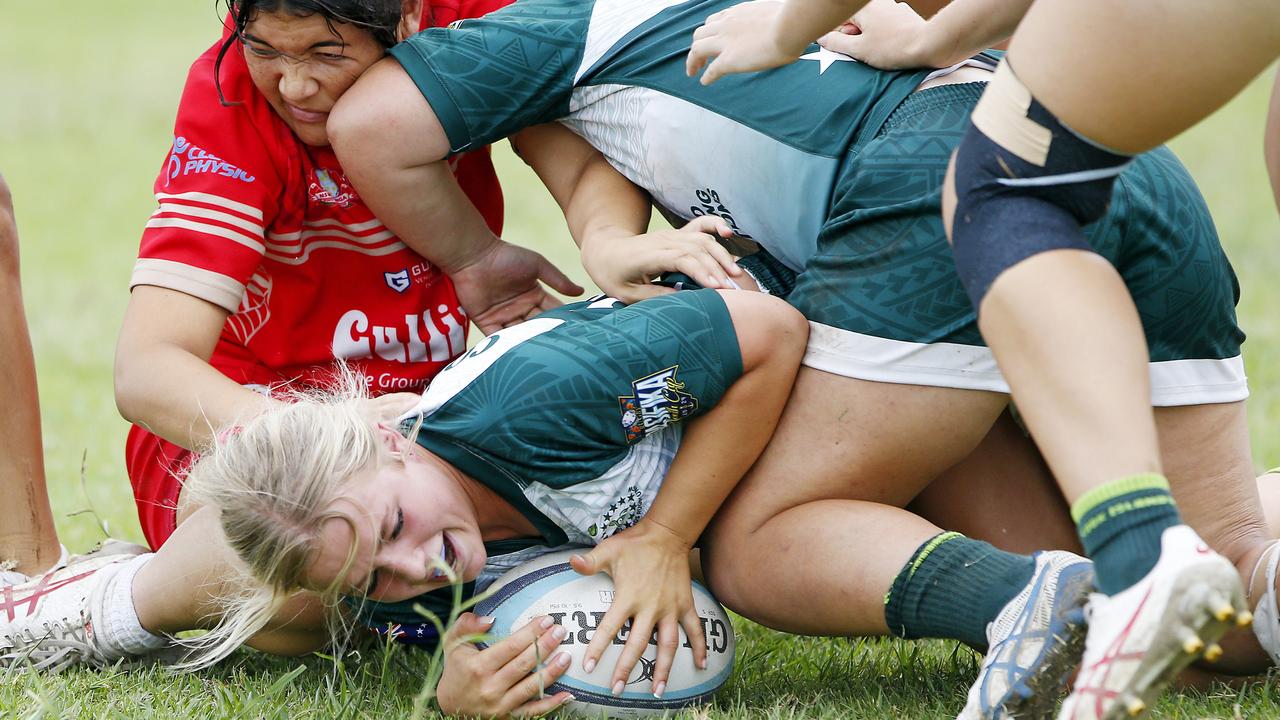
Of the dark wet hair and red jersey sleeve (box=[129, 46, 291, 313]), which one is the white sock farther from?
the dark wet hair

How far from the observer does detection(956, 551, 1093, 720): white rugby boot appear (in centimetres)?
193

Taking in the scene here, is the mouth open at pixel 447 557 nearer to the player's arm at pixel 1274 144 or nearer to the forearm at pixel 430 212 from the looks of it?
the forearm at pixel 430 212

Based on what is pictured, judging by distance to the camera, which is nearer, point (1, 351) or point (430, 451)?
point (430, 451)

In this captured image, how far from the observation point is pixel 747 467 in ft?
8.37

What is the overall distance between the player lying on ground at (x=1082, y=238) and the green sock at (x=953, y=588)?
45 cm

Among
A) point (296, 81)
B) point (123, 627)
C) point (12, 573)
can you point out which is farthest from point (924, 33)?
point (12, 573)

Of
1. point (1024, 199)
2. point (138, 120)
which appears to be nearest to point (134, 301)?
point (1024, 199)

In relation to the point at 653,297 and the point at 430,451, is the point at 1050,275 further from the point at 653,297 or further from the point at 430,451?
the point at 430,451

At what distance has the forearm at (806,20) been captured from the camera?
6.88 feet

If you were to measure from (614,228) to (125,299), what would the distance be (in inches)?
181

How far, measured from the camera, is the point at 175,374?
273 cm

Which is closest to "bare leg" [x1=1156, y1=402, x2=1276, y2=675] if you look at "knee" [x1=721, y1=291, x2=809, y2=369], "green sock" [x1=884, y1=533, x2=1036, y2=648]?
"green sock" [x1=884, y1=533, x2=1036, y2=648]

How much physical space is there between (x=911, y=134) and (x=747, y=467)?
0.67 meters

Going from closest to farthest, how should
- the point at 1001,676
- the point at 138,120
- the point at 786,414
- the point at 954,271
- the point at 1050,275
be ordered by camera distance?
the point at 1050,275
the point at 1001,676
the point at 954,271
the point at 786,414
the point at 138,120
